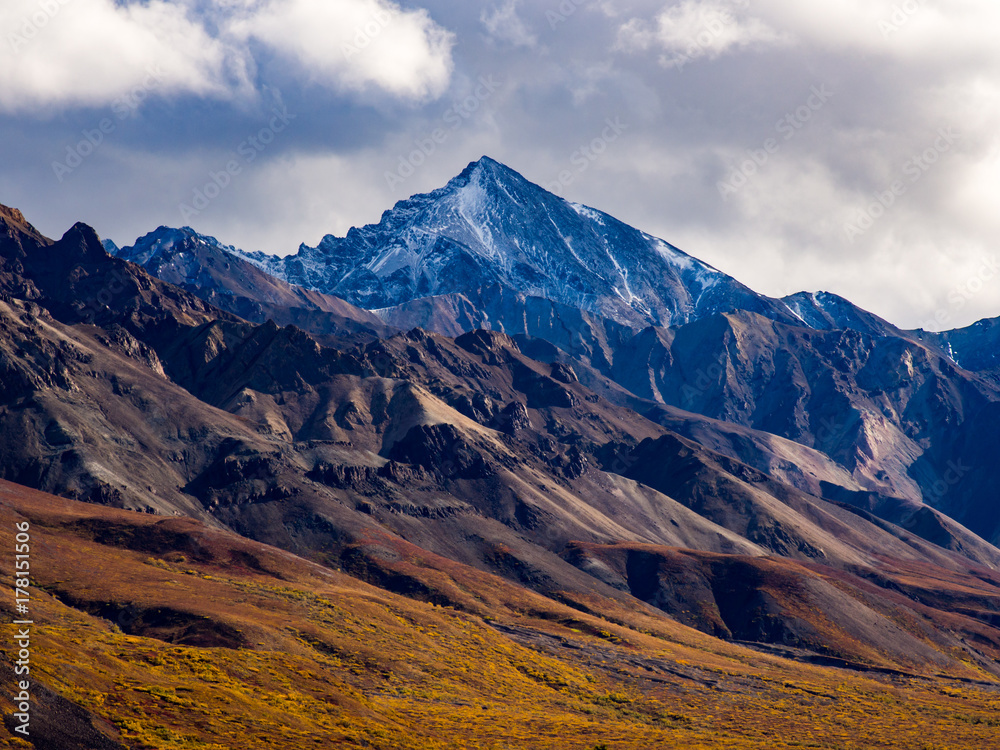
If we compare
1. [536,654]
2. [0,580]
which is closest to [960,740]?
[536,654]

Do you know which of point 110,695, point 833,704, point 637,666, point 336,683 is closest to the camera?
point 110,695

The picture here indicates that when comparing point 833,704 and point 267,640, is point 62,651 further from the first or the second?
point 833,704

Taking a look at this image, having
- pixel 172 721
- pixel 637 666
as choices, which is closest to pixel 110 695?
pixel 172 721

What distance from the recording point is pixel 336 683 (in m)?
98.6

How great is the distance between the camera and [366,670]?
352ft

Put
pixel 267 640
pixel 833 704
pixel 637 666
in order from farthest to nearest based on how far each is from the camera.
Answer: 1. pixel 637 666
2. pixel 833 704
3. pixel 267 640

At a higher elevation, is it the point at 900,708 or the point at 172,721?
the point at 900,708

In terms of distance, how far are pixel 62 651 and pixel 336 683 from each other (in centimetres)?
2962

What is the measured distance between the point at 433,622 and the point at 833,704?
56.2m

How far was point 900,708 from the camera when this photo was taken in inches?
5217

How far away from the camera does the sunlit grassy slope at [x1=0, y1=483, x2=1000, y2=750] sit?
79562mm

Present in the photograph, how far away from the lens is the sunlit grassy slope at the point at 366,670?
7956 cm

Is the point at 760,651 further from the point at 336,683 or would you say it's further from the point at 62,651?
the point at 62,651

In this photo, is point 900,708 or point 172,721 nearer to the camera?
point 172,721
